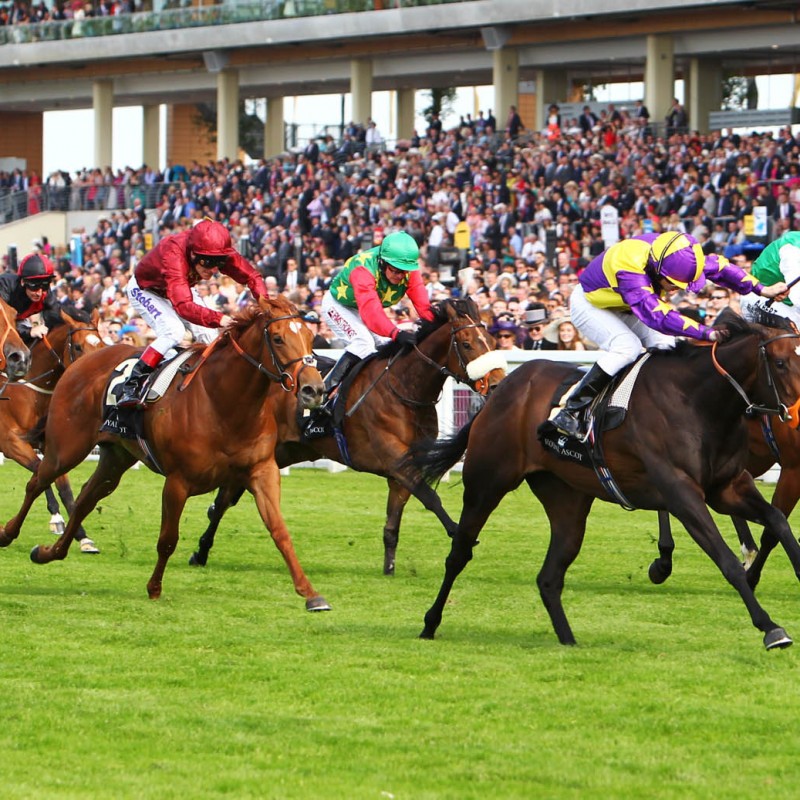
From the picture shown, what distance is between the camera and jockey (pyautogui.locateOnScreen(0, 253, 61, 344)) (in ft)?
33.3

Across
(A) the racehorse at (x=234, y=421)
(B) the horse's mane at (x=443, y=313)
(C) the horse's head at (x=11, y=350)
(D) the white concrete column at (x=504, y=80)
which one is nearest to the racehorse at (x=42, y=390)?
(C) the horse's head at (x=11, y=350)

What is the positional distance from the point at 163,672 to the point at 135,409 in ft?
8.11

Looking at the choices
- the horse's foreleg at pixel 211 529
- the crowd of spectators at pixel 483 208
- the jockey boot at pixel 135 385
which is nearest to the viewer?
the jockey boot at pixel 135 385

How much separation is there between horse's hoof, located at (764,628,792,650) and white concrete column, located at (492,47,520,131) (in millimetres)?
26590

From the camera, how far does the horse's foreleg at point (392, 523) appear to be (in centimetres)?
932

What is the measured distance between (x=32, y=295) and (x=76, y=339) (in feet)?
1.36

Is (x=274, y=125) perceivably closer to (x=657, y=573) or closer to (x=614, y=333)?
(x=657, y=573)

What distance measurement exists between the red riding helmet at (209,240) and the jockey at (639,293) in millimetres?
2122

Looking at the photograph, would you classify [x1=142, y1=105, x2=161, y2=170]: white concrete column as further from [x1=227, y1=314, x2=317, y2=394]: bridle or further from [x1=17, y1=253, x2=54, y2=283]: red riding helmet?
[x1=227, y1=314, x2=317, y2=394]: bridle

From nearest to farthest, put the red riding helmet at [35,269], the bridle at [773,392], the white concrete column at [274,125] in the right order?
1. the bridle at [773,392]
2. the red riding helmet at [35,269]
3. the white concrete column at [274,125]

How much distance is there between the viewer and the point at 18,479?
14.8 m

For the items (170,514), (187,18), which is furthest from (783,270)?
(187,18)

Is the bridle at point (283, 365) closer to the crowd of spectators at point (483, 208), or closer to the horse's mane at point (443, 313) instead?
the horse's mane at point (443, 313)

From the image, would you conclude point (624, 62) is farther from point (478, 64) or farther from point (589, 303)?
point (589, 303)
